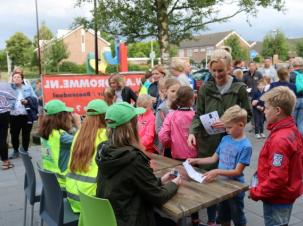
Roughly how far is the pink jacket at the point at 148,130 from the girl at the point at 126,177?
6.13 ft

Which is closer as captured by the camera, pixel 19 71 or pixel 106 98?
pixel 106 98

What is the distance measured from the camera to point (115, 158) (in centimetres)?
237

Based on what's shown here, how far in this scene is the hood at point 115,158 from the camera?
7.76 ft

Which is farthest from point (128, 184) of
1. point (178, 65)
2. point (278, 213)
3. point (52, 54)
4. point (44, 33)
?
point (44, 33)

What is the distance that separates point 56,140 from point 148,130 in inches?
47.9

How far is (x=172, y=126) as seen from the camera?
4016 mm

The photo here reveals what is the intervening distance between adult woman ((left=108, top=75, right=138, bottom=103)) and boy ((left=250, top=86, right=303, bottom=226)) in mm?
4227

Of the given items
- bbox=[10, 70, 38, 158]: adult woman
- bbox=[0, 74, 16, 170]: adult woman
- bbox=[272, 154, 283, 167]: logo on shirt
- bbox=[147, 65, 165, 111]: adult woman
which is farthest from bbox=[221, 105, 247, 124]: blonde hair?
bbox=[10, 70, 38, 158]: adult woman

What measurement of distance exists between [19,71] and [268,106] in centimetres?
576

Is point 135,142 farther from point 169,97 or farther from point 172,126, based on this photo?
point 169,97

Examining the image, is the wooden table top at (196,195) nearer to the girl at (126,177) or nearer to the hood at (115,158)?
the girl at (126,177)

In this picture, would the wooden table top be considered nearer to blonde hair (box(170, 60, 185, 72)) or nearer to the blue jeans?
blonde hair (box(170, 60, 185, 72))

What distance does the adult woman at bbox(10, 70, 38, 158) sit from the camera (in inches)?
286

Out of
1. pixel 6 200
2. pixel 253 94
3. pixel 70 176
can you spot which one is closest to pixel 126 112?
pixel 70 176
